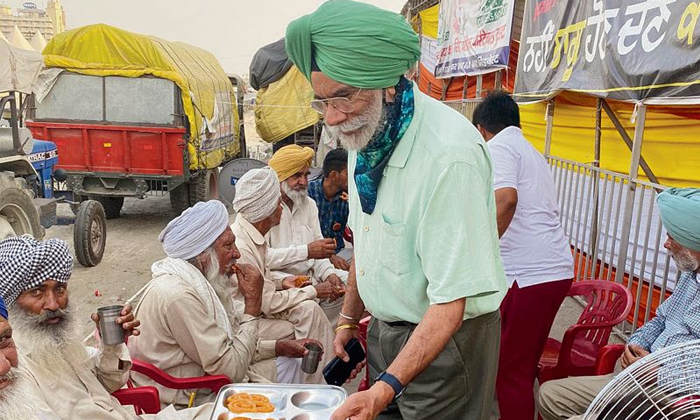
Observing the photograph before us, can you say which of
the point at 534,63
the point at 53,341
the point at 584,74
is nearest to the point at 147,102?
the point at 534,63

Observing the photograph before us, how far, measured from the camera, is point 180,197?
9.60 m

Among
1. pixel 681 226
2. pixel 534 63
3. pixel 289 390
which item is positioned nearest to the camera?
pixel 289 390

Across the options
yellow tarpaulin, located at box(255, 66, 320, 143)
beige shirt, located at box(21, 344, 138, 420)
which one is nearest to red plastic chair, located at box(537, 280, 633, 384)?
beige shirt, located at box(21, 344, 138, 420)

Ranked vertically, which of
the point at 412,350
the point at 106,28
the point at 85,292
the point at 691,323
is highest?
the point at 106,28

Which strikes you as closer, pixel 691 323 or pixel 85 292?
pixel 691 323

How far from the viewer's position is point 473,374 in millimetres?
1689

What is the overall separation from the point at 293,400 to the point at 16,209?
5.45m

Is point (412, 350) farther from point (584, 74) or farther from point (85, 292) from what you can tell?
point (85, 292)

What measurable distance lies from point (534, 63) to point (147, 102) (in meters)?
5.67

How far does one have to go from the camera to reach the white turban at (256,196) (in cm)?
342

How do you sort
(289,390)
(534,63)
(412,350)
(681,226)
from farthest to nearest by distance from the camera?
(534,63) < (681,226) < (289,390) < (412,350)

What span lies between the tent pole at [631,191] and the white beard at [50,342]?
3.62 meters

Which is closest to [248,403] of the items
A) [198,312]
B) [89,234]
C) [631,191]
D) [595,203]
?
[198,312]

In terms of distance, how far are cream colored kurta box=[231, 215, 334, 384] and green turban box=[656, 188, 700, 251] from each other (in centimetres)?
196
